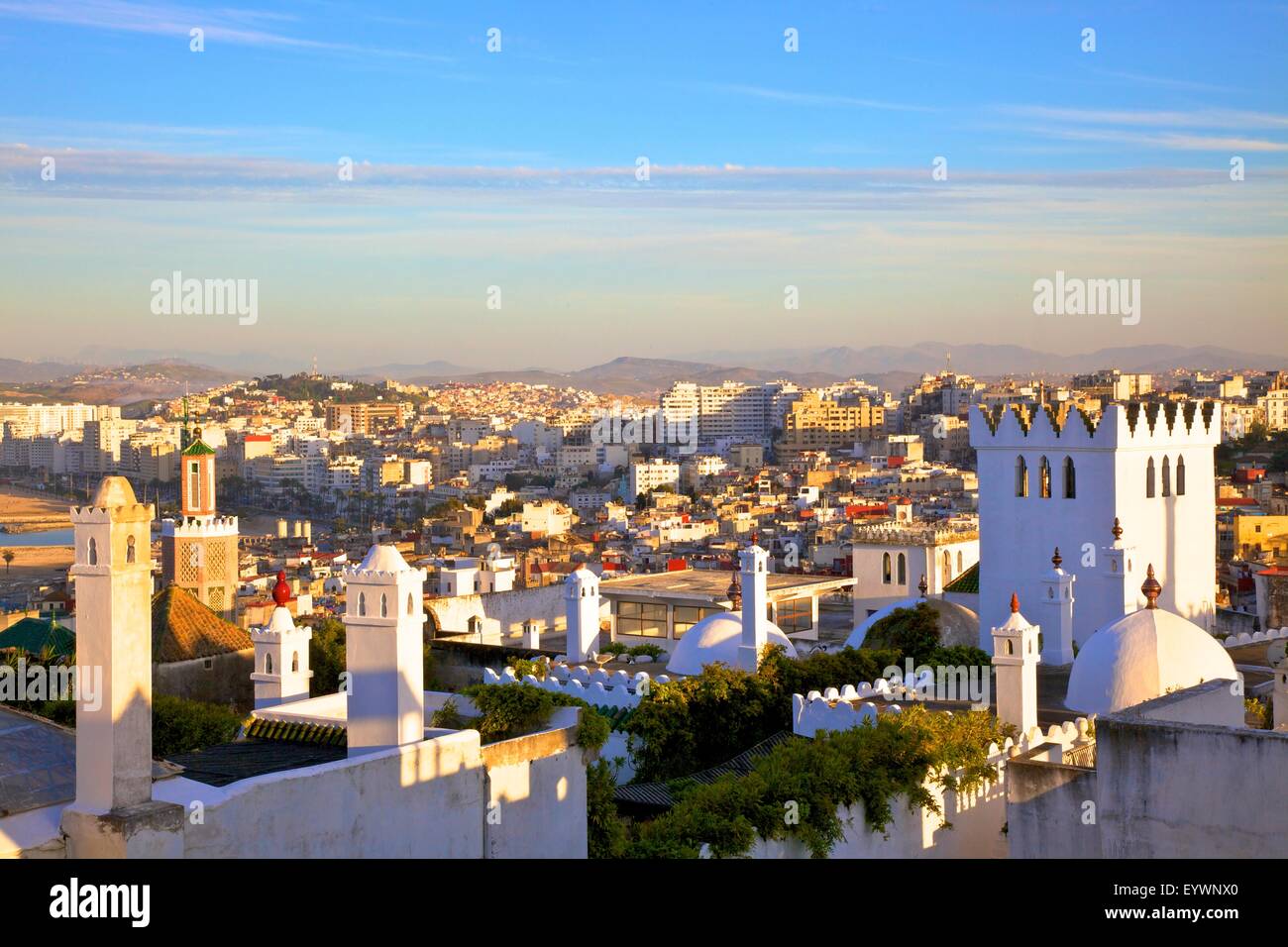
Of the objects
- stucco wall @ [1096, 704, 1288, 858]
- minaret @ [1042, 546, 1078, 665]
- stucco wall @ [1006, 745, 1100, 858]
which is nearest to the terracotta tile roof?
minaret @ [1042, 546, 1078, 665]

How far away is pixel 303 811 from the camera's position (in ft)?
27.4

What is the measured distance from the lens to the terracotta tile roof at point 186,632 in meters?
19.7

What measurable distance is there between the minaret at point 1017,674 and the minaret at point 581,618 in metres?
6.53

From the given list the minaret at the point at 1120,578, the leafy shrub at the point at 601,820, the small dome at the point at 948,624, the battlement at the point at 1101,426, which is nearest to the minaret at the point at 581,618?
the small dome at the point at 948,624

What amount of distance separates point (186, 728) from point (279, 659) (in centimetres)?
250

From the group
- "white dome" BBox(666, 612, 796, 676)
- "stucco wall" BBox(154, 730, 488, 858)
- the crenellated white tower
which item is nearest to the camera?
"stucco wall" BBox(154, 730, 488, 858)

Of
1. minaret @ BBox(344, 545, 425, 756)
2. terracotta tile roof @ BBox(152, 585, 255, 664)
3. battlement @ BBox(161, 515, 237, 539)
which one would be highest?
minaret @ BBox(344, 545, 425, 756)

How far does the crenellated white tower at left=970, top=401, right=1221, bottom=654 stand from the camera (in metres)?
20.5

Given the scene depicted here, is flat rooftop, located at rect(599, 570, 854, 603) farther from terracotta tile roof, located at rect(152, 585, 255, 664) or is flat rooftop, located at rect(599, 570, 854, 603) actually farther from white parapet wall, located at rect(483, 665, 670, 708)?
white parapet wall, located at rect(483, 665, 670, 708)

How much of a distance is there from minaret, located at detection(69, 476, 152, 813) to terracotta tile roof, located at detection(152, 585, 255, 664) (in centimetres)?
1195
